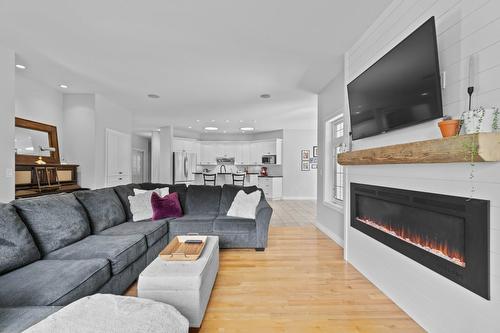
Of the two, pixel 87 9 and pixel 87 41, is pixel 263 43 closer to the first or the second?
pixel 87 9

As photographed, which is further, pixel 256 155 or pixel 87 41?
pixel 256 155

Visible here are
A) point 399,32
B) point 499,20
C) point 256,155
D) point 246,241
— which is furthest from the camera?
point 256,155

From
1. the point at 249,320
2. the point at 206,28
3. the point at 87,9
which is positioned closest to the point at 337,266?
the point at 249,320

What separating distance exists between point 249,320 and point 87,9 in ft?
10.7

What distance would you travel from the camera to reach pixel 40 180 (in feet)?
13.1

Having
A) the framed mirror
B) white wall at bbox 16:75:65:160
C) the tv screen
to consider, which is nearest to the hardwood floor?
the tv screen

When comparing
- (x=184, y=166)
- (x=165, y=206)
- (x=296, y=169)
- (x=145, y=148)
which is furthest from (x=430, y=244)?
(x=145, y=148)

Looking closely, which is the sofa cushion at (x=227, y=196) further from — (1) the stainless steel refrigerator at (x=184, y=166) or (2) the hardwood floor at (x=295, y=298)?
(1) the stainless steel refrigerator at (x=184, y=166)

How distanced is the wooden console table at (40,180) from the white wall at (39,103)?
78 centimetres

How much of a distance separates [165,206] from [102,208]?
863mm

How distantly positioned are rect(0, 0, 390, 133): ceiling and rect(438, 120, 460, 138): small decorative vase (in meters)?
1.50

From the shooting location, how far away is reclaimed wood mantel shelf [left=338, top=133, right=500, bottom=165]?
4.37 ft

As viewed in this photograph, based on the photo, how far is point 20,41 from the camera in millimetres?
3090

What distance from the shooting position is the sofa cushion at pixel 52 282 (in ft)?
5.05
